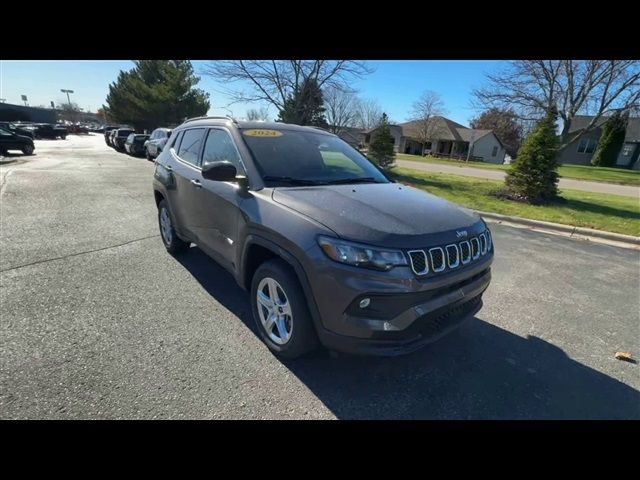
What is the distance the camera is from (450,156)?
5131cm

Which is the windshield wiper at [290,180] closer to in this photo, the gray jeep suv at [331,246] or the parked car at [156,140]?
the gray jeep suv at [331,246]

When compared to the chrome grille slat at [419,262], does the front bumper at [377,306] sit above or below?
below

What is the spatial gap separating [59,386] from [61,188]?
30.8ft

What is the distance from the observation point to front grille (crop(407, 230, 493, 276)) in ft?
6.86

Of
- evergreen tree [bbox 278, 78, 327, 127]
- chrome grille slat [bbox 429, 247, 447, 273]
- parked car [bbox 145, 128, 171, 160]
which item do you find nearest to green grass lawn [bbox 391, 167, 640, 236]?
chrome grille slat [bbox 429, 247, 447, 273]

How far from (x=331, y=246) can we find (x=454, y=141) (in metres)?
55.2

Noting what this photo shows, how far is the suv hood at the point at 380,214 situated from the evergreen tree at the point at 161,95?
4397 cm

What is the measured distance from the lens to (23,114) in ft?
200

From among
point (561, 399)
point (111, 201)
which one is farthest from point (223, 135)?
point (111, 201)

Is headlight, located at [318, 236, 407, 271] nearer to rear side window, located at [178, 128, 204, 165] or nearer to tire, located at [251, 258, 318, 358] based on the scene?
tire, located at [251, 258, 318, 358]

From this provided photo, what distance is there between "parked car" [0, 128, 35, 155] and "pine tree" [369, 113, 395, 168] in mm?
20379

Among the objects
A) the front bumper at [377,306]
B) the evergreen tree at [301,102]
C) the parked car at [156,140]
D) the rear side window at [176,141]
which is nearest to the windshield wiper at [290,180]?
the front bumper at [377,306]

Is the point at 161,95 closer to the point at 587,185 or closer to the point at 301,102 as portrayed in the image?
the point at 301,102

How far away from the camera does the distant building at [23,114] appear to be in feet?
190
